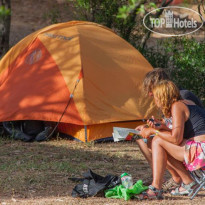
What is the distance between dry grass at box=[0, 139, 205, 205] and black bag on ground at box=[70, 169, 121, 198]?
7 centimetres

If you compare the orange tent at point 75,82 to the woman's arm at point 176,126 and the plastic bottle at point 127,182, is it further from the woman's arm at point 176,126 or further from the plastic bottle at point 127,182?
the woman's arm at point 176,126

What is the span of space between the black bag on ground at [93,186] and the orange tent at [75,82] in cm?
202

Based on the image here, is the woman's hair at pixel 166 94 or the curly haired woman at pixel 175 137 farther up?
the woman's hair at pixel 166 94

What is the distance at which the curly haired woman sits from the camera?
406 cm

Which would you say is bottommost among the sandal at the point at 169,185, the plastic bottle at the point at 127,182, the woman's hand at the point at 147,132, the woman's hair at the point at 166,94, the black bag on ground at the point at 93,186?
the sandal at the point at 169,185

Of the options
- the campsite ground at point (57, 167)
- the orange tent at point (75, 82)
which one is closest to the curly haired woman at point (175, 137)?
the campsite ground at point (57, 167)

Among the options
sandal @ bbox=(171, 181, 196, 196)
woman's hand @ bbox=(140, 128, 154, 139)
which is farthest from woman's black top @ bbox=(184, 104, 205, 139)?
sandal @ bbox=(171, 181, 196, 196)

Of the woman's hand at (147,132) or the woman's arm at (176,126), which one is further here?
the woman's hand at (147,132)

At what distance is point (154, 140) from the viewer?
164 inches

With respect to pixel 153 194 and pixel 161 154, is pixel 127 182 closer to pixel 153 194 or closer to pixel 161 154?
pixel 153 194

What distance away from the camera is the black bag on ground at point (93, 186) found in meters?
4.38

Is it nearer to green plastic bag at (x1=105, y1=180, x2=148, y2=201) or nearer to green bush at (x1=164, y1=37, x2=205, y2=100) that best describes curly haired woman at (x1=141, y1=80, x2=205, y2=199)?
green plastic bag at (x1=105, y1=180, x2=148, y2=201)

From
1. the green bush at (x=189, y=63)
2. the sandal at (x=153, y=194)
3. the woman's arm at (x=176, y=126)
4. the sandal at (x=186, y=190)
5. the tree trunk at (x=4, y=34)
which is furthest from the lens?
the tree trunk at (x=4, y=34)

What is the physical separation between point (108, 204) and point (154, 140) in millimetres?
672
